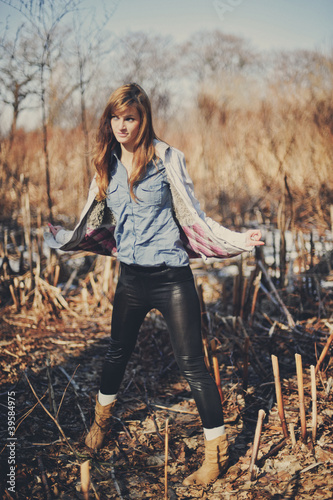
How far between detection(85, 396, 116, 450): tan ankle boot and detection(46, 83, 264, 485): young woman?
36cm

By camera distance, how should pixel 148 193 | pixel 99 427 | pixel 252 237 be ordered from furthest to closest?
pixel 99 427
pixel 148 193
pixel 252 237

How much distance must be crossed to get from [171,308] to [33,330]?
2132 millimetres

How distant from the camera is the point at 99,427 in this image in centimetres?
213

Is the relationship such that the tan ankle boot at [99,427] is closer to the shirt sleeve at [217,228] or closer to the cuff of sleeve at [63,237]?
the cuff of sleeve at [63,237]

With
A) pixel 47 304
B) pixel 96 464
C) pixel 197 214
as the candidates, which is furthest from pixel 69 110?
pixel 96 464

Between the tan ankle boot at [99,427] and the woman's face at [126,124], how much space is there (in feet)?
4.15

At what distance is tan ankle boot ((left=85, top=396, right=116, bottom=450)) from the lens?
2121mm

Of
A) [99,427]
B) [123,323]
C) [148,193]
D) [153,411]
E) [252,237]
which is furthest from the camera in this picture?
[153,411]

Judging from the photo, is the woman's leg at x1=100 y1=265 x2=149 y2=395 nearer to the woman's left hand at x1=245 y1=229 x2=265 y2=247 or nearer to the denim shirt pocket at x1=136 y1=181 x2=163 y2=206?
the denim shirt pocket at x1=136 y1=181 x2=163 y2=206

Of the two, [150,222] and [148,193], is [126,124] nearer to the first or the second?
[148,193]

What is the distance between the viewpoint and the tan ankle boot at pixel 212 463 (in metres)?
1.86

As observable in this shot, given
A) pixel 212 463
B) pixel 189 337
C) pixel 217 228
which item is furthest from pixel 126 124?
pixel 212 463

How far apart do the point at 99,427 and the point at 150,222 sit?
105 centimetres

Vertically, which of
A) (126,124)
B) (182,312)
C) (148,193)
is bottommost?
(182,312)
